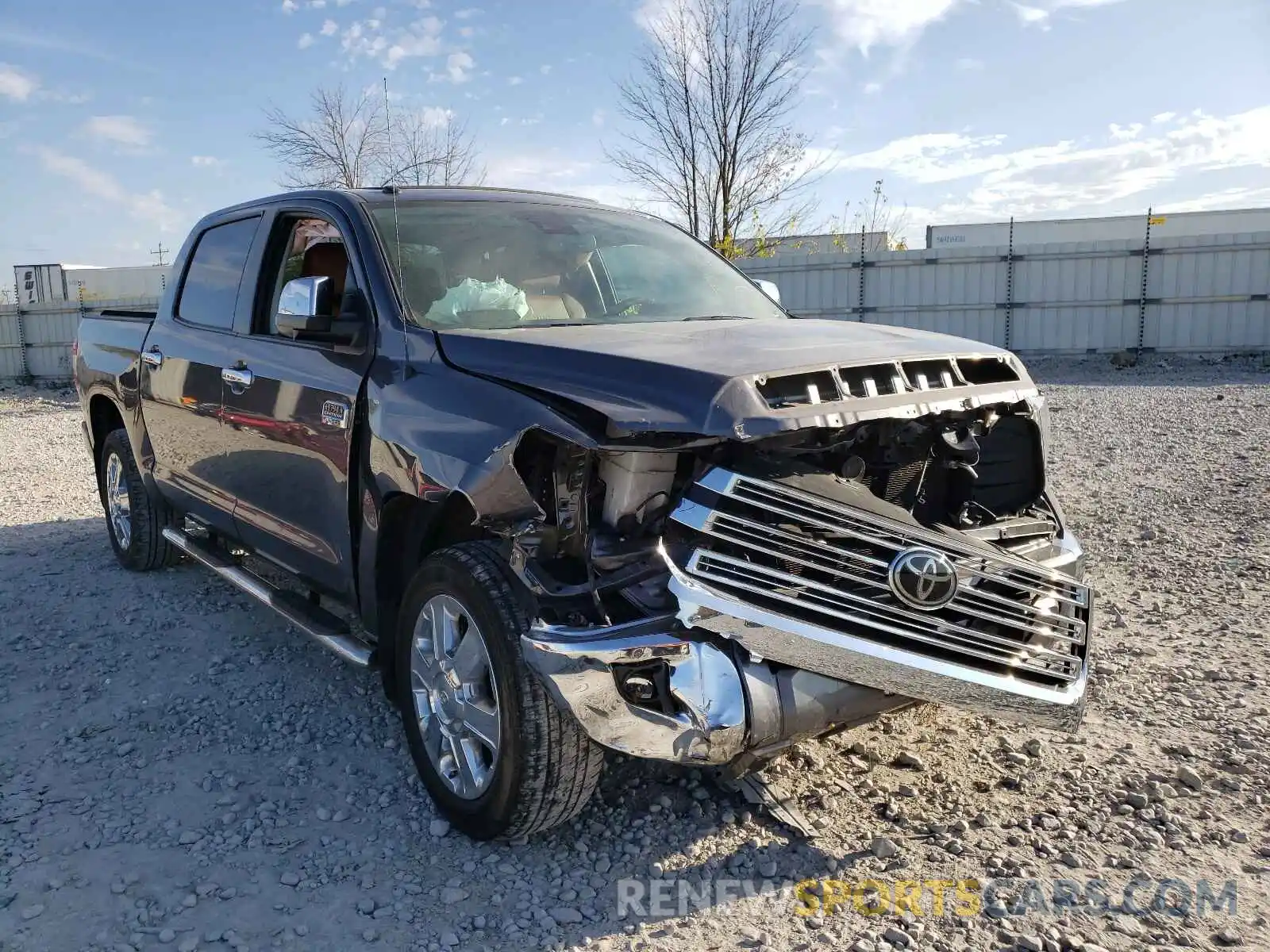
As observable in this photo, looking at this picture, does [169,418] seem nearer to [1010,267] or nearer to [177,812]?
[177,812]

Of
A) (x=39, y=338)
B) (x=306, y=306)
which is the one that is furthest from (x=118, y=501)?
(x=39, y=338)

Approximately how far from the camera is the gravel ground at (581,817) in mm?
2535

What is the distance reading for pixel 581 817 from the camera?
3.05 metres

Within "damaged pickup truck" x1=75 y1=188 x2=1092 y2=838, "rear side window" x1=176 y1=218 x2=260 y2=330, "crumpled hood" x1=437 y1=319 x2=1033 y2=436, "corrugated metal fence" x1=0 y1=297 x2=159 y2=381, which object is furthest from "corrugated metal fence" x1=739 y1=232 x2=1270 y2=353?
"crumpled hood" x1=437 y1=319 x2=1033 y2=436

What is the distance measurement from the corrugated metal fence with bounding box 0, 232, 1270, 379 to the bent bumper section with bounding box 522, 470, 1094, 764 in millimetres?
14781

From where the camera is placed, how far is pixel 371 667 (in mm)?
3357

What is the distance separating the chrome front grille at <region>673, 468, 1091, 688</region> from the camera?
2426mm

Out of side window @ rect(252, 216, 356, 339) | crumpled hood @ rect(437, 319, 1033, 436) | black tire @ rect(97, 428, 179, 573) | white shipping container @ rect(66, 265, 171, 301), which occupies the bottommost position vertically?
black tire @ rect(97, 428, 179, 573)

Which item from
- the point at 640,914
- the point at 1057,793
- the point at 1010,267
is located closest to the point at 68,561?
the point at 640,914

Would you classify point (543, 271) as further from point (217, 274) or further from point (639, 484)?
point (217, 274)

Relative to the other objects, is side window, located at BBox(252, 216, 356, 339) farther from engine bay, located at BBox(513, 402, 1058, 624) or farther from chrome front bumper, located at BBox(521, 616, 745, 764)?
chrome front bumper, located at BBox(521, 616, 745, 764)

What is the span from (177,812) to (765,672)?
2.00 meters

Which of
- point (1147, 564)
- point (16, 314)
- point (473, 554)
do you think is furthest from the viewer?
point (16, 314)

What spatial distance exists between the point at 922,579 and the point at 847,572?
0.20m
